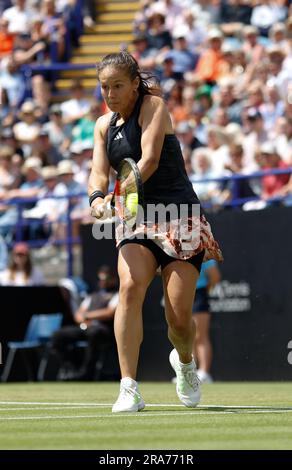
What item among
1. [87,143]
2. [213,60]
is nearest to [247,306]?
[213,60]

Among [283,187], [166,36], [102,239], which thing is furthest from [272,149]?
[166,36]

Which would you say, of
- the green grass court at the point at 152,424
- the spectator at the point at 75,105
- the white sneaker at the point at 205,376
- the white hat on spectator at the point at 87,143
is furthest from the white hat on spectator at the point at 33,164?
the green grass court at the point at 152,424

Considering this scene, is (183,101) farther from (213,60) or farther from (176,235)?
(176,235)

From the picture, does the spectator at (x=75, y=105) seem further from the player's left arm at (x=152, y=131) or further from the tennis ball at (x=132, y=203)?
the tennis ball at (x=132, y=203)

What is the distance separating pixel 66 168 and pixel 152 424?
11847mm

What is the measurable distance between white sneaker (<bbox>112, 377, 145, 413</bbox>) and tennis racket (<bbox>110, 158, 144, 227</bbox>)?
1.01m

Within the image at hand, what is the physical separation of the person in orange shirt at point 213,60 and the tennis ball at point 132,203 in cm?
1161

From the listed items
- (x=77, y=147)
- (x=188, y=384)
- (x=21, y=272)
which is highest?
(x=188, y=384)

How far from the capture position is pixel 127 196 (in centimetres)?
806

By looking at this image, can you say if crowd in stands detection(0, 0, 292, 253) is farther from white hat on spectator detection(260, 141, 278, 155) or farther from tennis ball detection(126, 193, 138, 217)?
tennis ball detection(126, 193, 138, 217)

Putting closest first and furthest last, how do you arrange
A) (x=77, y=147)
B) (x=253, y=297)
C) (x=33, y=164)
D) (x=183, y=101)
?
(x=253, y=297), (x=183, y=101), (x=33, y=164), (x=77, y=147)

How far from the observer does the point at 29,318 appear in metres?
17.0

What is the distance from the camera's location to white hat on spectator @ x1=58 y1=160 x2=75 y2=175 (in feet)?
60.9

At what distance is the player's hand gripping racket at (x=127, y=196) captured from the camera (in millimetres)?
7922
